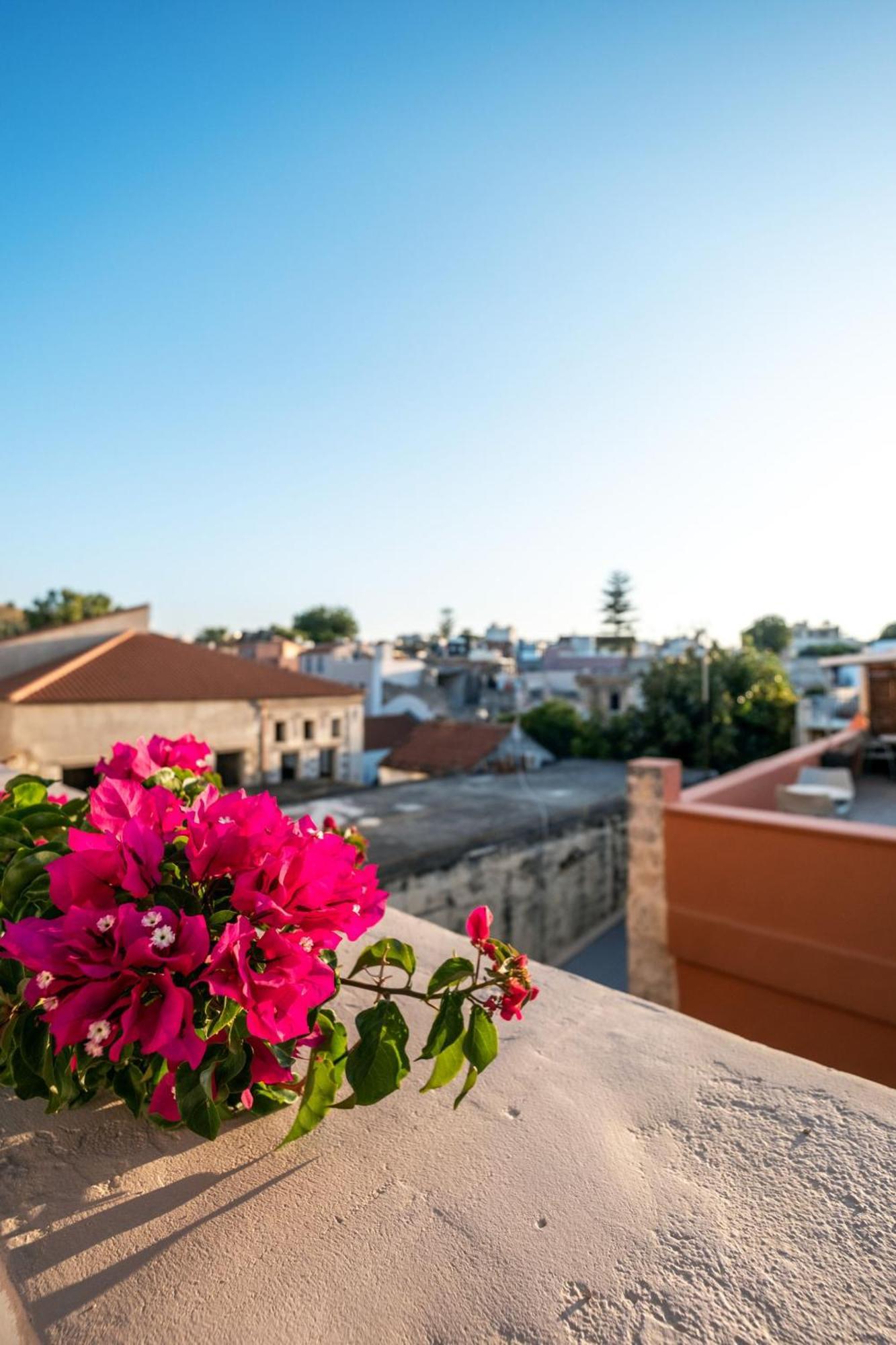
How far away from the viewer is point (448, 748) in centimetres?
1983

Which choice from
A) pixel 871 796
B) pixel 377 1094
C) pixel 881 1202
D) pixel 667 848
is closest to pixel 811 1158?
pixel 881 1202

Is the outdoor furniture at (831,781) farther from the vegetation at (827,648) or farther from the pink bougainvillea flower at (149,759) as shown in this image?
the vegetation at (827,648)

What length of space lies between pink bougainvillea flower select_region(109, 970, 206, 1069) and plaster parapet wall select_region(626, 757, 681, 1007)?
554 centimetres

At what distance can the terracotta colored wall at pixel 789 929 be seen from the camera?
4.40 m

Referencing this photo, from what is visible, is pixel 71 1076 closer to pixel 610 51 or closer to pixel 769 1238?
pixel 769 1238

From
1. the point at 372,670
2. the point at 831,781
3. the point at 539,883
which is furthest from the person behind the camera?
the point at 372,670

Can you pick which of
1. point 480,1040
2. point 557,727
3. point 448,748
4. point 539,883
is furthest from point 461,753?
point 480,1040

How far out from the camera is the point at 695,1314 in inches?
24.5

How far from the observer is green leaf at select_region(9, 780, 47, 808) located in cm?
114

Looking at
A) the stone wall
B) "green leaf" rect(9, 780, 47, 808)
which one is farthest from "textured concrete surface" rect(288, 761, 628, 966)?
"green leaf" rect(9, 780, 47, 808)

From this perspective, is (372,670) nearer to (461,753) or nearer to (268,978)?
(461,753)

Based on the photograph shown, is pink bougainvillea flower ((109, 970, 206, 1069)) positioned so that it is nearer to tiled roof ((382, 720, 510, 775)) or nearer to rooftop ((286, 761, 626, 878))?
rooftop ((286, 761, 626, 878))

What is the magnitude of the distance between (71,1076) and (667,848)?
5.56 m

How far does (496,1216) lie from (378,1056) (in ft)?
0.71
